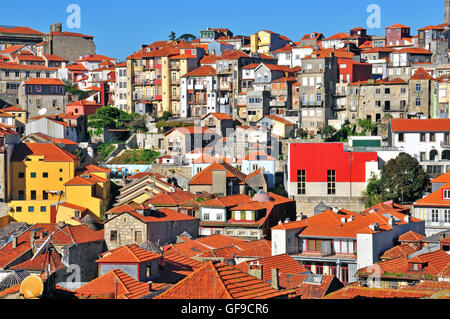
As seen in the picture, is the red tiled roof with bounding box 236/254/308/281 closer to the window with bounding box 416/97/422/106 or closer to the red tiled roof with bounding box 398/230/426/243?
the red tiled roof with bounding box 398/230/426/243

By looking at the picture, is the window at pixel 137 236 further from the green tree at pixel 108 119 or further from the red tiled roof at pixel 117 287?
the green tree at pixel 108 119

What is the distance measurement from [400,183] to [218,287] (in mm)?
27812

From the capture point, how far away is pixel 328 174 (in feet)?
139

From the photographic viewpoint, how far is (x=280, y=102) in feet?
191

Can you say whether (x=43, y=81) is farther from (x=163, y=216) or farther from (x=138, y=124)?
(x=163, y=216)

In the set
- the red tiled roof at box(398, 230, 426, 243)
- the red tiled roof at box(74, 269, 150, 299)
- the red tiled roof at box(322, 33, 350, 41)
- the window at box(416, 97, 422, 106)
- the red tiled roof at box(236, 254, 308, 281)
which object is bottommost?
the red tiled roof at box(236, 254, 308, 281)

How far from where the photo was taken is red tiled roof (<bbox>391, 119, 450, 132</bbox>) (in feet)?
146

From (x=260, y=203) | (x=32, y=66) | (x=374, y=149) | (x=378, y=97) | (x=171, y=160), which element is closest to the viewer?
(x=260, y=203)

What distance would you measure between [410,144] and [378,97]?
1033cm

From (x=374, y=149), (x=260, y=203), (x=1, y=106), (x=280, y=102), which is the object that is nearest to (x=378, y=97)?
(x=280, y=102)

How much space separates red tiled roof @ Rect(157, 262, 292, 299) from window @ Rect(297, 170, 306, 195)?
2748 cm

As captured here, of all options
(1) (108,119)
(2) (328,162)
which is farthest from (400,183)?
(1) (108,119)

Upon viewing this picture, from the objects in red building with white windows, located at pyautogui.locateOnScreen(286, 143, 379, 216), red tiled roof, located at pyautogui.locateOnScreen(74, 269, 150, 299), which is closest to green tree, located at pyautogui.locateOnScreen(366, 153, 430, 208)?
red building with white windows, located at pyautogui.locateOnScreen(286, 143, 379, 216)
